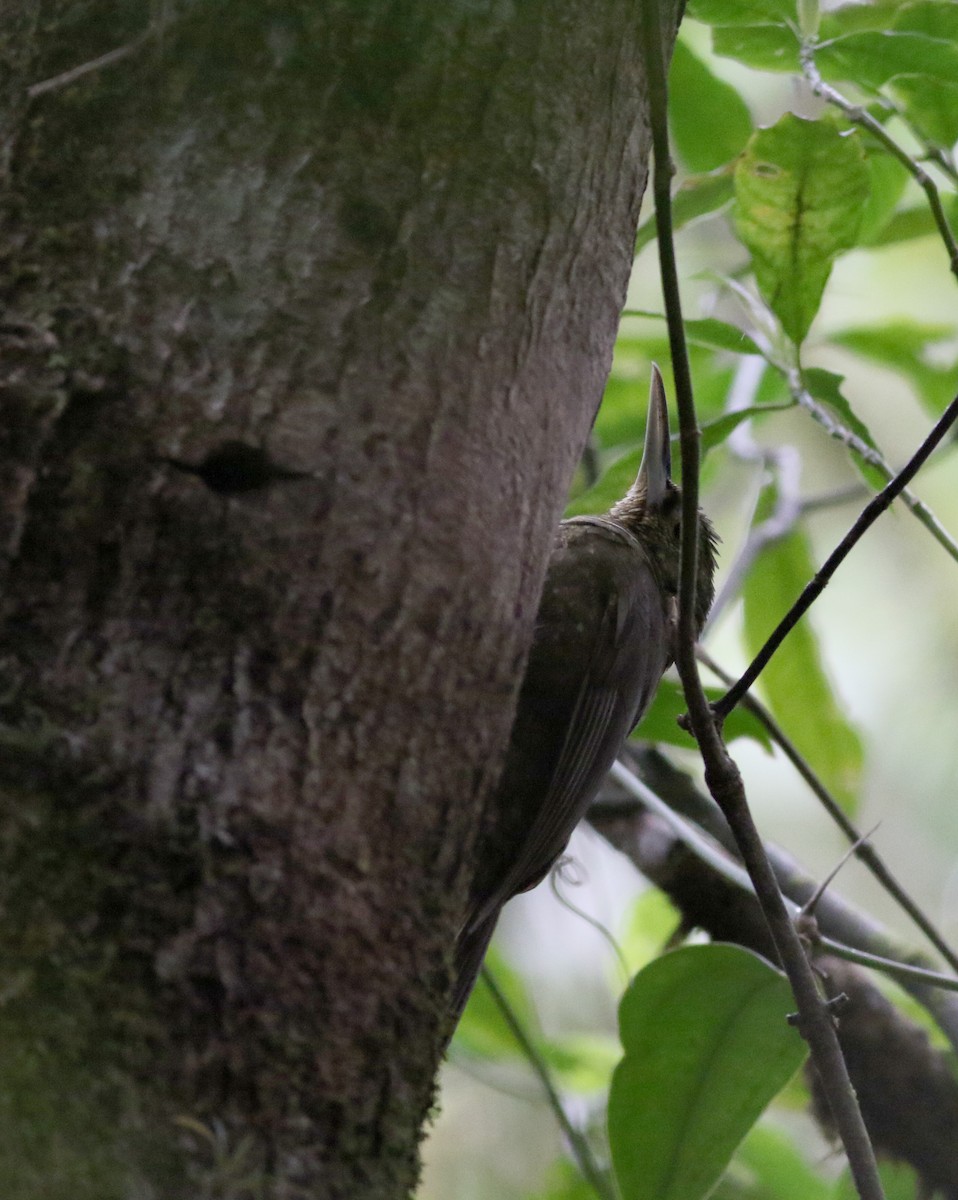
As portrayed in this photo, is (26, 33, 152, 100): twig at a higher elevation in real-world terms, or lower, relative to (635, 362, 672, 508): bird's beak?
lower

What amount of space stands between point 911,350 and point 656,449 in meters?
0.59

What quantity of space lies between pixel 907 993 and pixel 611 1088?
0.92 metres

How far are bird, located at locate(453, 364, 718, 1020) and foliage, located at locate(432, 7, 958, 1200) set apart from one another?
98 mm

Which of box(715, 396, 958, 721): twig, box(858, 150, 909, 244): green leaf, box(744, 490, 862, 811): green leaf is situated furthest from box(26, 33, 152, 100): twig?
box(744, 490, 862, 811): green leaf

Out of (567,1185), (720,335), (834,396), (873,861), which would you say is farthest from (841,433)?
(567,1185)

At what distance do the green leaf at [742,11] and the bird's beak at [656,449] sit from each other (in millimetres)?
601

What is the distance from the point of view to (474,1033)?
268cm

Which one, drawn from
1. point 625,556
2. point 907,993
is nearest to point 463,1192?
point 907,993

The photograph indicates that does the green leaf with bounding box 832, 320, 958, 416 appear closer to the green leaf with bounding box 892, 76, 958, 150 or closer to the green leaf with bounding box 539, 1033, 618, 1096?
the green leaf with bounding box 892, 76, 958, 150

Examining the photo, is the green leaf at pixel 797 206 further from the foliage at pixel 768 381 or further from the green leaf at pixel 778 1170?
the green leaf at pixel 778 1170

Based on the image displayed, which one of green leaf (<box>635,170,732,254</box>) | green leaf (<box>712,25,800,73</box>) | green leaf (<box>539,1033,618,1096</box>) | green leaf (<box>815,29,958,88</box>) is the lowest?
green leaf (<box>539,1033,618,1096</box>)

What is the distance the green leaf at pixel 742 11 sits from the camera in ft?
5.65

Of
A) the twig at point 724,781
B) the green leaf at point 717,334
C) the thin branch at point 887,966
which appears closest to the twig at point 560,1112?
the thin branch at point 887,966

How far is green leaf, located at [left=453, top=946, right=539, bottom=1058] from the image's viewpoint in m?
2.59
